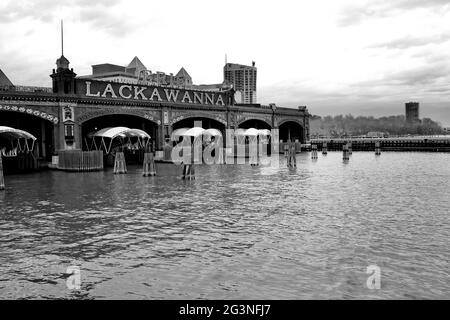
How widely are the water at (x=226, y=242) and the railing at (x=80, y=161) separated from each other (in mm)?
11218

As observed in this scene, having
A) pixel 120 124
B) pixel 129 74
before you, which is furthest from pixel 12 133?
pixel 129 74

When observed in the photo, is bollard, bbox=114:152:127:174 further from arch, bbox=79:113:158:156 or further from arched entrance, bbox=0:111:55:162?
arch, bbox=79:113:158:156

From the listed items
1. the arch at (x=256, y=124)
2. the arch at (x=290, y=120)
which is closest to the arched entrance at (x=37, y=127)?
the arch at (x=256, y=124)

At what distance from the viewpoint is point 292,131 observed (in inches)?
3000

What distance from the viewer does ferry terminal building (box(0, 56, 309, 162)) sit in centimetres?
3581

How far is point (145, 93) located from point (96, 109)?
7138 mm

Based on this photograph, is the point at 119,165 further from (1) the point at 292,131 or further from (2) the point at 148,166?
(1) the point at 292,131

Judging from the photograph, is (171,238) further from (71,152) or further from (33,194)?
(71,152)

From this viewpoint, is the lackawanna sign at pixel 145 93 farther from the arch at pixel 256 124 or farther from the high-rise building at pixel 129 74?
the high-rise building at pixel 129 74

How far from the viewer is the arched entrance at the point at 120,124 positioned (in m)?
42.1

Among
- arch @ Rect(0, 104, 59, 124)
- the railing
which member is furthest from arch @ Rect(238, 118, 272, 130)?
the railing
